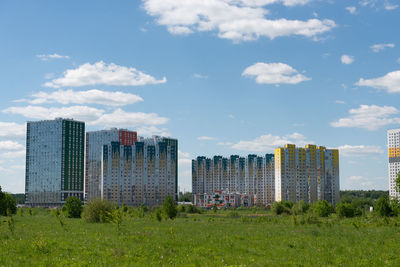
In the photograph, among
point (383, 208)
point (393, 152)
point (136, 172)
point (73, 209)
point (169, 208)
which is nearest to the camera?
point (169, 208)

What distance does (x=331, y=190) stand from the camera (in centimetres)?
19038

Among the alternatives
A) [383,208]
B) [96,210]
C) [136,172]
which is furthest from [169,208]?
[136,172]

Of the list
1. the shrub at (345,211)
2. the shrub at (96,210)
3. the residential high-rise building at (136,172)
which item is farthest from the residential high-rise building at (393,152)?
the shrub at (96,210)

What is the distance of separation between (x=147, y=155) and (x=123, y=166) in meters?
12.2

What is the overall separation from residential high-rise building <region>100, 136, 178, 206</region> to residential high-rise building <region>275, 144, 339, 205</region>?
52.5 meters

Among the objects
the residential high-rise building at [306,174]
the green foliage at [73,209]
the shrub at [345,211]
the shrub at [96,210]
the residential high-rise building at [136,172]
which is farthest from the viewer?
the residential high-rise building at [136,172]

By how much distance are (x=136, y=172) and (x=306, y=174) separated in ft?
255

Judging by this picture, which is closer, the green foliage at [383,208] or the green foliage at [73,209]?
the green foliage at [73,209]

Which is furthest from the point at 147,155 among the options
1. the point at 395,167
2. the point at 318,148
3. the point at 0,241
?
the point at 0,241

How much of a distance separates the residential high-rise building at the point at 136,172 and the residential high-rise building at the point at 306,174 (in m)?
52.5

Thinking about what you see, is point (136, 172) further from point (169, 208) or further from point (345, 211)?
point (169, 208)

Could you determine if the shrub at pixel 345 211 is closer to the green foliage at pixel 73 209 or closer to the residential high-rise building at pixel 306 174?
the green foliage at pixel 73 209

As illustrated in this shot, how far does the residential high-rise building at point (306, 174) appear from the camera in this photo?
185 metres

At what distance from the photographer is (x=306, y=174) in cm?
18762
